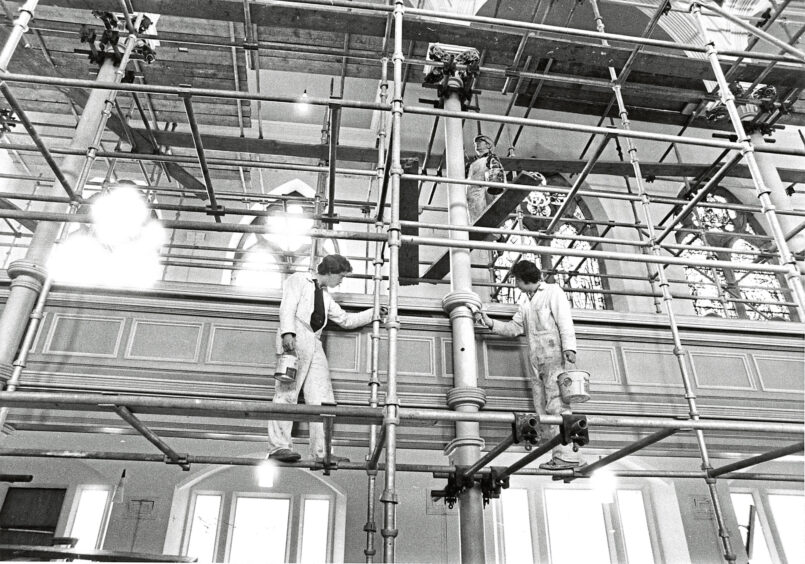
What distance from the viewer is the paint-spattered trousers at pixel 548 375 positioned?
5105mm

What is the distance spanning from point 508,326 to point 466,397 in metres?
0.86

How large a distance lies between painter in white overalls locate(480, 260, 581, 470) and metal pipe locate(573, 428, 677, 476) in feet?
0.64

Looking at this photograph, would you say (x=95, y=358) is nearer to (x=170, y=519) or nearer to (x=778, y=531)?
(x=170, y=519)

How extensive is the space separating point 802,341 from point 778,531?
408 centimetres

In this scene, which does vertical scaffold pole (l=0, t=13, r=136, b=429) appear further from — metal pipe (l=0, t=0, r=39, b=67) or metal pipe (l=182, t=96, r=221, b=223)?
metal pipe (l=182, t=96, r=221, b=223)

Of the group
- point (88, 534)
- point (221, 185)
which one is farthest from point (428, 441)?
point (221, 185)

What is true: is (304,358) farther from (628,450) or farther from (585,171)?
(585,171)

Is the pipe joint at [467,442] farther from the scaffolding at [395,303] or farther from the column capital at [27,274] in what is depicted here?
the column capital at [27,274]

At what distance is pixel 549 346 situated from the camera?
5250mm

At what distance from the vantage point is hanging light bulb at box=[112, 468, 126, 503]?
7676 millimetres

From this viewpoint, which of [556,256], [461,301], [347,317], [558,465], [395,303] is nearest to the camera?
[395,303]

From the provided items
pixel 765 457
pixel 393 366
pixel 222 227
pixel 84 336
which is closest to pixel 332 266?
pixel 222 227

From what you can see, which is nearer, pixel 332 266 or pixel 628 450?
pixel 628 450

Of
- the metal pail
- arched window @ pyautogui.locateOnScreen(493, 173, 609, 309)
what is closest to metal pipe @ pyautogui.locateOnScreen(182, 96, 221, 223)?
the metal pail
